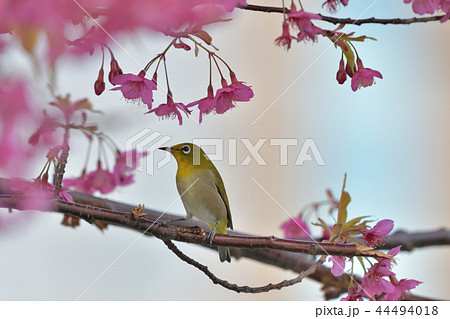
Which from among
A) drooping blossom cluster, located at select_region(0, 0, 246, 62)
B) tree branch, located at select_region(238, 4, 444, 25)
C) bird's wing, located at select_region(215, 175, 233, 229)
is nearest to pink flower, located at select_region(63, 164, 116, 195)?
bird's wing, located at select_region(215, 175, 233, 229)

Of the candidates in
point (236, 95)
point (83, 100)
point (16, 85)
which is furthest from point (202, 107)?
point (16, 85)

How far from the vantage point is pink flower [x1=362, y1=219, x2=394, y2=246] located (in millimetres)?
437

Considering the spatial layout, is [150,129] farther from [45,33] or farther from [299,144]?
[45,33]

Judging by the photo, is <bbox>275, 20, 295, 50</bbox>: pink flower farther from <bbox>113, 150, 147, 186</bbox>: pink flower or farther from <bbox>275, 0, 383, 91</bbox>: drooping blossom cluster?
<bbox>113, 150, 147, 186</bbox>: pink flower

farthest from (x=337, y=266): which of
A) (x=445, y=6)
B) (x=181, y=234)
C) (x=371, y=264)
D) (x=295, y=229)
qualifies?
(x=295, y=229)

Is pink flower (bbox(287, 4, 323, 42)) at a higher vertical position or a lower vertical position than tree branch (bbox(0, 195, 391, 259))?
higher

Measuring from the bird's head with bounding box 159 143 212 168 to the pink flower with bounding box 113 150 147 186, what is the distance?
0.04 metres

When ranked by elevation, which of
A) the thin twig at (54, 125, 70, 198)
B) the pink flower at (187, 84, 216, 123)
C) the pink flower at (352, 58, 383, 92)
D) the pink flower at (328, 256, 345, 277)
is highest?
the pink flower at (352, 58, 383, 92)

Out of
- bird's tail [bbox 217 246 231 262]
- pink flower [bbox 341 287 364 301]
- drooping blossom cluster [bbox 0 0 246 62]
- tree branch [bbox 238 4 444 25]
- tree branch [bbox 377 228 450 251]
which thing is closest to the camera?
drooping blossom cluster [bbox 0 0 246 62]

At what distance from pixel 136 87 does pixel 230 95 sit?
8 cm

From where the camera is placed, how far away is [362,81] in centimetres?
46

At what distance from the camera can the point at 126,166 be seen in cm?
63

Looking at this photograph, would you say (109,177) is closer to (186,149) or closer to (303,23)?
(186,149)

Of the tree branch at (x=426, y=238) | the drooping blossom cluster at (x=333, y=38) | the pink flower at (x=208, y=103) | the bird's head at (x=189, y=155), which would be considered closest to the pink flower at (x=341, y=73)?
the drooping blossom cluster at (x=333, y=38)
